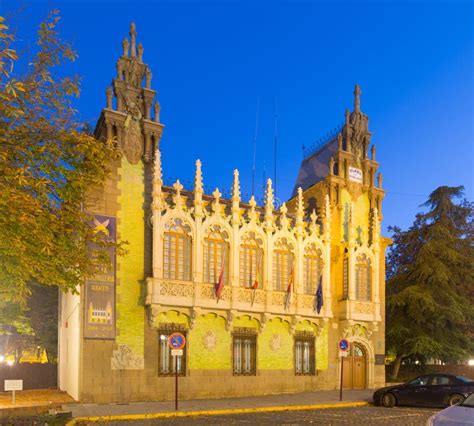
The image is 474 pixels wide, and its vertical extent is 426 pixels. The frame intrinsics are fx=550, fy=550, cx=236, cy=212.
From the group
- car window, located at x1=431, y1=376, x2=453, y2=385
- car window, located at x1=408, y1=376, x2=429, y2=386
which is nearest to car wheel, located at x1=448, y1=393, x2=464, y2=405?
car window, located at x1=431, y1=376, x2=453, y2=385

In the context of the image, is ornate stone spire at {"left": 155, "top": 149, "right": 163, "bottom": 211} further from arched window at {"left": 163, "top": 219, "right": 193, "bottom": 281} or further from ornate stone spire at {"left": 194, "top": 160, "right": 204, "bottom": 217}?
ornate stone spire at {"left": 194, "top": 160, "right": 204, "bottom": 217}

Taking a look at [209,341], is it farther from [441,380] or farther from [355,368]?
[441,380]

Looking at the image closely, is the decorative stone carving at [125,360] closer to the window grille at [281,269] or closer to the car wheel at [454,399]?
the window grille at [281,269]

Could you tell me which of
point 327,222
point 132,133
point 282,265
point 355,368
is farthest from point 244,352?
point 132,133

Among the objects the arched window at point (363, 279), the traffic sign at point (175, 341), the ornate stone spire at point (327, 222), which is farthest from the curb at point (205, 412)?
the ornate stone spire at point (327, 222)

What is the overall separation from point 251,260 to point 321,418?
9.70 m

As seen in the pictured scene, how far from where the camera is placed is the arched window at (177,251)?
24.3 m

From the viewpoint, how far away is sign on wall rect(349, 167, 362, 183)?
30950mm

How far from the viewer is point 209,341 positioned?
25.0m

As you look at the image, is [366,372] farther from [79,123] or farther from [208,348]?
[79,123]

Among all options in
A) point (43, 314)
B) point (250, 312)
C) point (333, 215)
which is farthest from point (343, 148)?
point (43, 314)

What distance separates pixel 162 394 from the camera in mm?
23500

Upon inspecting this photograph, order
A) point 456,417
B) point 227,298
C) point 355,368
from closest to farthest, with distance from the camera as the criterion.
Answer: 1. point 456,417
2. point 227,298
3. point 355,368

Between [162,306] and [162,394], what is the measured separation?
12.3 feet
